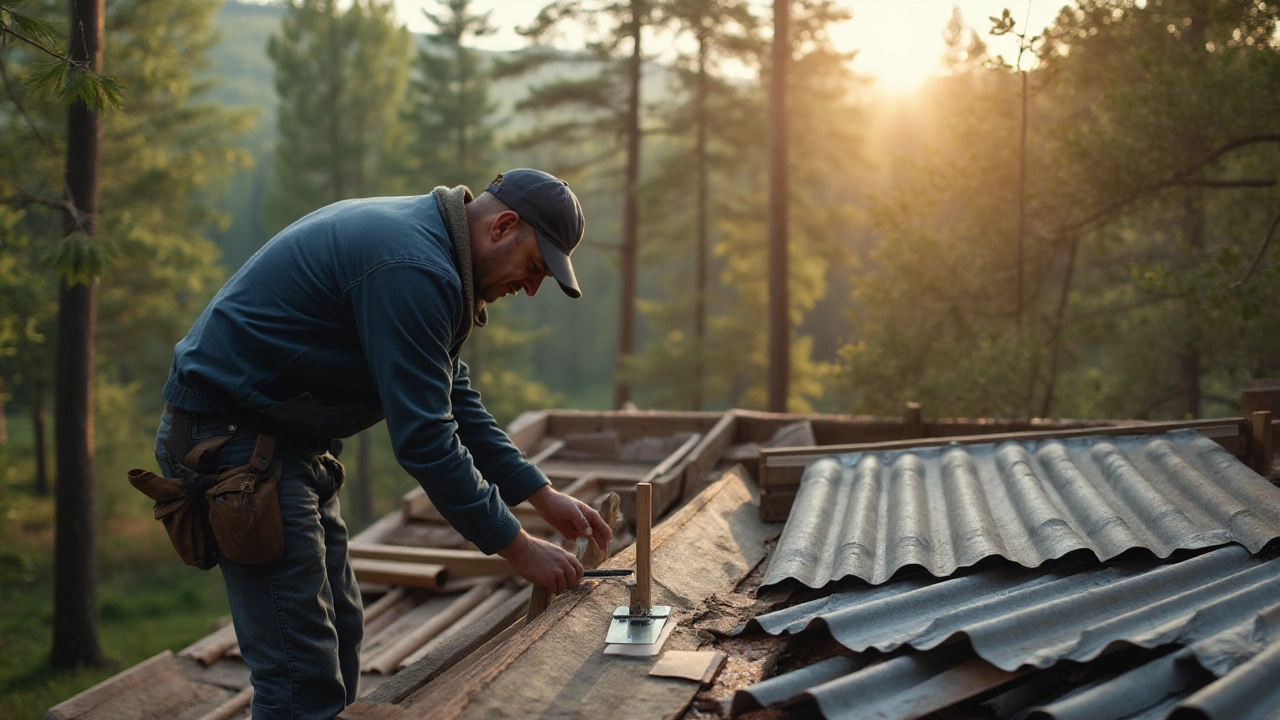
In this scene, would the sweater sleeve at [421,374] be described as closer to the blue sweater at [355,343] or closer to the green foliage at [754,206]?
the blue sweater at [355,343]

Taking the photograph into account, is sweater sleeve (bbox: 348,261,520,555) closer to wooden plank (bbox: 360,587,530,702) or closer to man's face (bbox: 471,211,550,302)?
man's face (bbox: 471,211,550,302)

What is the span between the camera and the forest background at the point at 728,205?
1012cm

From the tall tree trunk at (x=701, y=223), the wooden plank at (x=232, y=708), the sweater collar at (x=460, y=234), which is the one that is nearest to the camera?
the sweater collar at (x=460, y=234)

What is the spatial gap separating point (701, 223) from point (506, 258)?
18983 millimetres

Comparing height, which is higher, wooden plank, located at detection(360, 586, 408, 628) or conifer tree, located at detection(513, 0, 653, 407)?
conifer tree, located at detection(513, 0, 653, 407)

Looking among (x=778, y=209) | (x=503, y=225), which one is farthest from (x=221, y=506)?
(x=778, y=209)

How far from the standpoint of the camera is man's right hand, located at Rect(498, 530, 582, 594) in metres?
2.84

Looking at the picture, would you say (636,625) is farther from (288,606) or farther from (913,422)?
(913,422)

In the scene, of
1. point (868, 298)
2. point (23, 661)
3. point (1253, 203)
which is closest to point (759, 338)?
point (868, 298)

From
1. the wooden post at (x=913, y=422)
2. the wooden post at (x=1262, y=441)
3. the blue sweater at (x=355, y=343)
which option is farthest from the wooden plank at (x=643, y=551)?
the wooden post at (x=913, y=422)

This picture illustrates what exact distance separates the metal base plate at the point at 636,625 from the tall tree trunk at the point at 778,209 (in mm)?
10392

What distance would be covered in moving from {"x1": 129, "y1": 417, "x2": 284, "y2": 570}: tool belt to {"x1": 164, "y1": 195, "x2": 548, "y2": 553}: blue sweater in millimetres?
141

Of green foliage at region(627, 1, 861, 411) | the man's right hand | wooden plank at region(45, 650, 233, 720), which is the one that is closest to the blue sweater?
the man's right hand

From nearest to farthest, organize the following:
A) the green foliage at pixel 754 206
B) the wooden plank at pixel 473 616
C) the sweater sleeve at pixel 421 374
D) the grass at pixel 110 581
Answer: the sweater sleeve at pixel 421 374
the wooden plank at pixel 473 616
the grass at pixel 110 581
the green foliage at pixel 754 206
